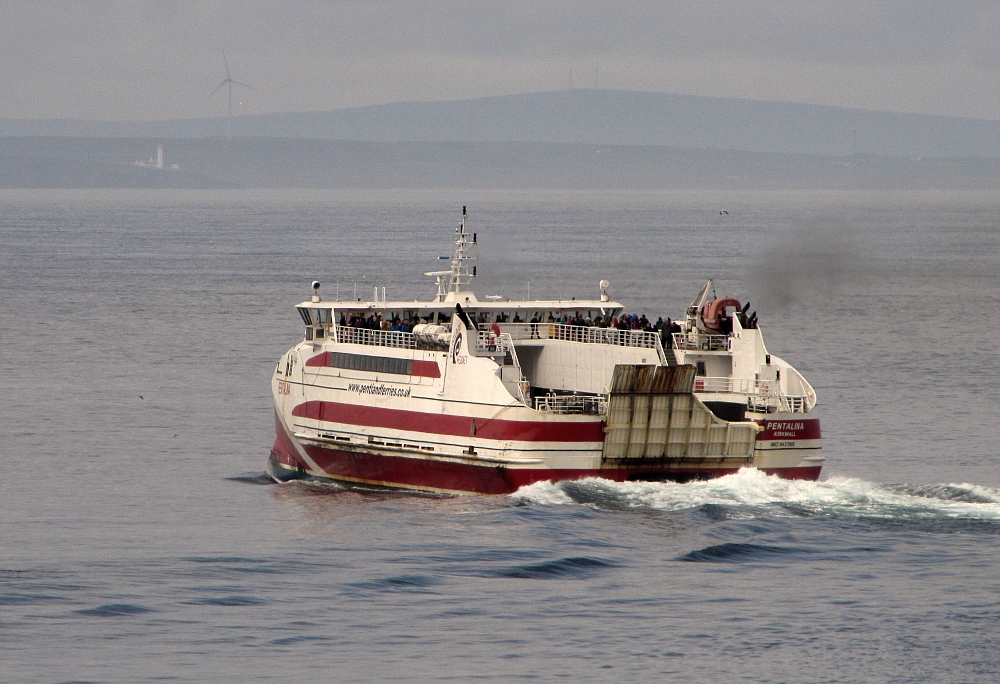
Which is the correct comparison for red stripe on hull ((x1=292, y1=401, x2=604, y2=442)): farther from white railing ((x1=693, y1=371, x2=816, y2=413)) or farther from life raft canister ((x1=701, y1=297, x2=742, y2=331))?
life raft canister ((x1=701, y1=297, x2=742, y2=331))

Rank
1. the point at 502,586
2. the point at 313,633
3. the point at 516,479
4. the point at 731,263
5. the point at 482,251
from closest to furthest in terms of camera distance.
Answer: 1. the point at 313,633
2. the point at 502,586
3. the point at 516,479
4. the point at 482,251
5. the point at 731,263

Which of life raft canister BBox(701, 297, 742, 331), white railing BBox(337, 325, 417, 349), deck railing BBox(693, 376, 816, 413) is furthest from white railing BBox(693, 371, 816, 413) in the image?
white railing BBox(337, 325, 417, 349)

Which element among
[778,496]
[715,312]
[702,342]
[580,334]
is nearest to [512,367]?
[580,334]

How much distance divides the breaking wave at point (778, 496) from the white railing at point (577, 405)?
7.59ft

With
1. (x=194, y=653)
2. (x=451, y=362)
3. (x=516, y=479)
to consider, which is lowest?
(x=194, y=653)

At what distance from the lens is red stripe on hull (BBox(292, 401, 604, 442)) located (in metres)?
47.6

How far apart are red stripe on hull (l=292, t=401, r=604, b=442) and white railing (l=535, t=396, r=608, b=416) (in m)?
1.05

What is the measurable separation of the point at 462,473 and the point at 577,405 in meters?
4.06

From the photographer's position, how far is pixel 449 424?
163 ft

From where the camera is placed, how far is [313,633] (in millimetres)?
36094

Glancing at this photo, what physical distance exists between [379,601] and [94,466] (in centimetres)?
2194

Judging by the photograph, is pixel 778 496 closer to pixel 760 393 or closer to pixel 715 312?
pixel 760 393

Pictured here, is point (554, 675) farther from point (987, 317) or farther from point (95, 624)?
point (987, 317)

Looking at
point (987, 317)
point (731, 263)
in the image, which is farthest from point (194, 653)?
point (731, 263)
